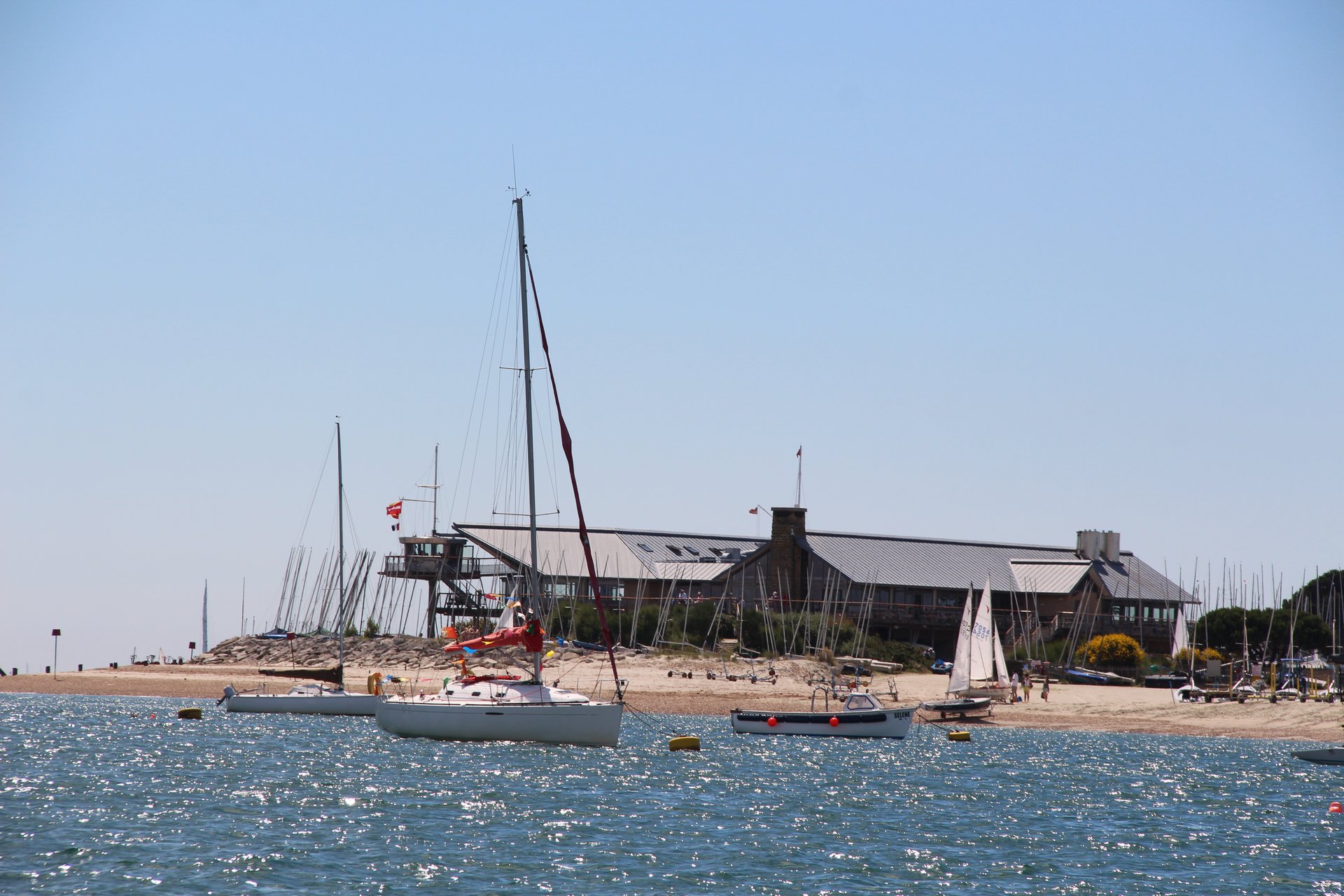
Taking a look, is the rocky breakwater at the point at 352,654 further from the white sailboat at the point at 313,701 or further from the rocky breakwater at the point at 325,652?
the white sailboat at the point at 313,701

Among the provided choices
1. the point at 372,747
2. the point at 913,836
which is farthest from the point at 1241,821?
the point at 372,747

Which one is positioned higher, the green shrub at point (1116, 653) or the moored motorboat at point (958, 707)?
the green shrub at point (1116, 653)

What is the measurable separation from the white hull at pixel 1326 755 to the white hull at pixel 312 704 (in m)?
31.5

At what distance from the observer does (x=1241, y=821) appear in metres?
30.4

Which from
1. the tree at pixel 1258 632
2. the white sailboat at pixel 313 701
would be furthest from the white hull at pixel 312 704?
the tree at pixel 1258 632

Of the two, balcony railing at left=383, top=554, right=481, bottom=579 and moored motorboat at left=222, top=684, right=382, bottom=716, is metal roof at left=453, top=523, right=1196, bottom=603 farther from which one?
moored motorboat at left=222, top=684, right=382, bottom=716

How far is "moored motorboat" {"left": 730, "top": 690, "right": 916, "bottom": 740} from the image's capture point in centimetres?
5019

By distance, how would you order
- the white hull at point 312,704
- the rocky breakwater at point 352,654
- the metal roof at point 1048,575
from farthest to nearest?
the metal roof at point 1048,575
the rocky breakwater at point 352,654
the white hull at point 312,704

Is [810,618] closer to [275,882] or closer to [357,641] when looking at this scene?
[357,641]

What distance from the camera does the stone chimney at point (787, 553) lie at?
88812mm

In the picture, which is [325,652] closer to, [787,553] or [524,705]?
[787,553]

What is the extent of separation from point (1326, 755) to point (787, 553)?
48.7m

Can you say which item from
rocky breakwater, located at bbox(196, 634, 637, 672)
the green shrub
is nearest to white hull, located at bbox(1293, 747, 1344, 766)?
the green shrub

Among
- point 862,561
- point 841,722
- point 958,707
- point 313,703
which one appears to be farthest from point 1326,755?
point 862,561
